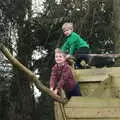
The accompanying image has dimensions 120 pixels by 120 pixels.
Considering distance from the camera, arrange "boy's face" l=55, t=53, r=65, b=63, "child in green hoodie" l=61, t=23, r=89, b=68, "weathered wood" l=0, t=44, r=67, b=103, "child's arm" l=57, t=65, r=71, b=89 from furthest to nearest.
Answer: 1. "child in green hoodie" l=61, t=23, r=89, b=68
2. "boy's face" l=55, t=53, r=65, b=63
3. "child's arm" l=57, t=65, r=71, b=89
4. "weathered wood" l=0, t=44, r=67, b=103

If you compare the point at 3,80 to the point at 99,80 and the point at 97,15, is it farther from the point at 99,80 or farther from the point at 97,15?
the point at 99,80

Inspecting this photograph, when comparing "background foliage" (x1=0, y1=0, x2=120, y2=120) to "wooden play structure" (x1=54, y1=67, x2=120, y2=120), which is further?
"background foliage" (x1=0, y1=0, x2=120, y2=120)

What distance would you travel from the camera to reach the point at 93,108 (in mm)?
5234

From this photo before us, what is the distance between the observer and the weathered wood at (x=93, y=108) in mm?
5195

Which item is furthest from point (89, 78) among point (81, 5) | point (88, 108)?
point (81, 5)

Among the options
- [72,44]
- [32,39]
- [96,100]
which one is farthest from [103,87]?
[32,39]

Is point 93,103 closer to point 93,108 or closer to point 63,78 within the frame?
point 93,108

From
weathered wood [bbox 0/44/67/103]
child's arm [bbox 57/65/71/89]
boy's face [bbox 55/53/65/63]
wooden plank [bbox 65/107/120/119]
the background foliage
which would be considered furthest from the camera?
the background foliage

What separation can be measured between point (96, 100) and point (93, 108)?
4.1 inches

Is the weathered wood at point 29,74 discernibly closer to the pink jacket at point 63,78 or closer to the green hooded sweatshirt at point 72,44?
the pink jacket at point 63,78

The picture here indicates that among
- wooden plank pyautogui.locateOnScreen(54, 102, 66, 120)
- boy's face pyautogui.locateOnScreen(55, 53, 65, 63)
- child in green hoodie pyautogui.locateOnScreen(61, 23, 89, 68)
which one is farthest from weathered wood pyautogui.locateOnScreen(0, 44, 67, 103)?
child in green hoodie pyautogui.locateOnScreen(61, 23, 89, 68)

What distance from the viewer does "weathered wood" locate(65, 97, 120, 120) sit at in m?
5.20

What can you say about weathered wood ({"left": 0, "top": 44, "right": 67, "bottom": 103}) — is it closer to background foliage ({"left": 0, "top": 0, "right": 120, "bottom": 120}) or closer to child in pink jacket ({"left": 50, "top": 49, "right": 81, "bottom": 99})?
child in pink jacket ({"left": 50, "top": 49, "right": 81, "bottom": 99})

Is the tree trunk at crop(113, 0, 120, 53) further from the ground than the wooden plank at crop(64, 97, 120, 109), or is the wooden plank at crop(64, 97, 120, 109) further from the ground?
the tree trunk at crop(113, 0, 120, 53)
